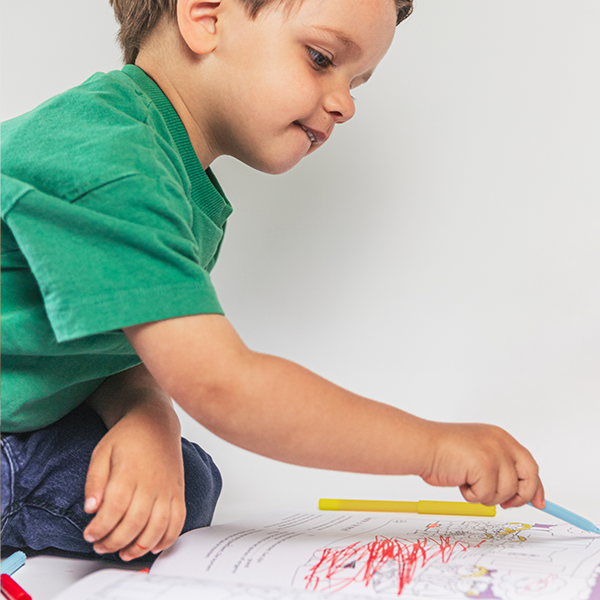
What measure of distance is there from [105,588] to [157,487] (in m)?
0.11

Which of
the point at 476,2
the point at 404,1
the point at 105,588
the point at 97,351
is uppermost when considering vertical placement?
the point at 476,2

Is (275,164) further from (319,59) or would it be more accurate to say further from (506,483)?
(506,483)

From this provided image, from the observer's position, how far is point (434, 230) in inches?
39.9

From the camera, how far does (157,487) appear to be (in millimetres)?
565

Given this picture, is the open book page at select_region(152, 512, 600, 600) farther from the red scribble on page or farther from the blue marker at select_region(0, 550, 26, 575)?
the blue marker at select_region(0, 550, 26, 575)

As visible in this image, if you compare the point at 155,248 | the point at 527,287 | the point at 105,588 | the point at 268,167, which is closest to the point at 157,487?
the point at 105,588

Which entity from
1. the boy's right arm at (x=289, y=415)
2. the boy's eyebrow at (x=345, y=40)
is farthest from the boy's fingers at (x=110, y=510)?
the boy's eyebrow at (x=345, y=40)

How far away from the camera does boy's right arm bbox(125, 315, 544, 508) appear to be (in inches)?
18.7

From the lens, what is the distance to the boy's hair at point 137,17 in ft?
2.47

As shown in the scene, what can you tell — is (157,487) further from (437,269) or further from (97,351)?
(437,269)

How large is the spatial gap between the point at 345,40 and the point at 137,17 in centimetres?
27

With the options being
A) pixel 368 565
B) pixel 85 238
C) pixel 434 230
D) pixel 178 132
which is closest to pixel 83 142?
pixel 85 238

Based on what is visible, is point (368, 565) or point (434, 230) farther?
point (434, 230)

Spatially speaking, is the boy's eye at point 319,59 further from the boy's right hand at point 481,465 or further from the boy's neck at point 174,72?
the boy's right hand at point 481,465
